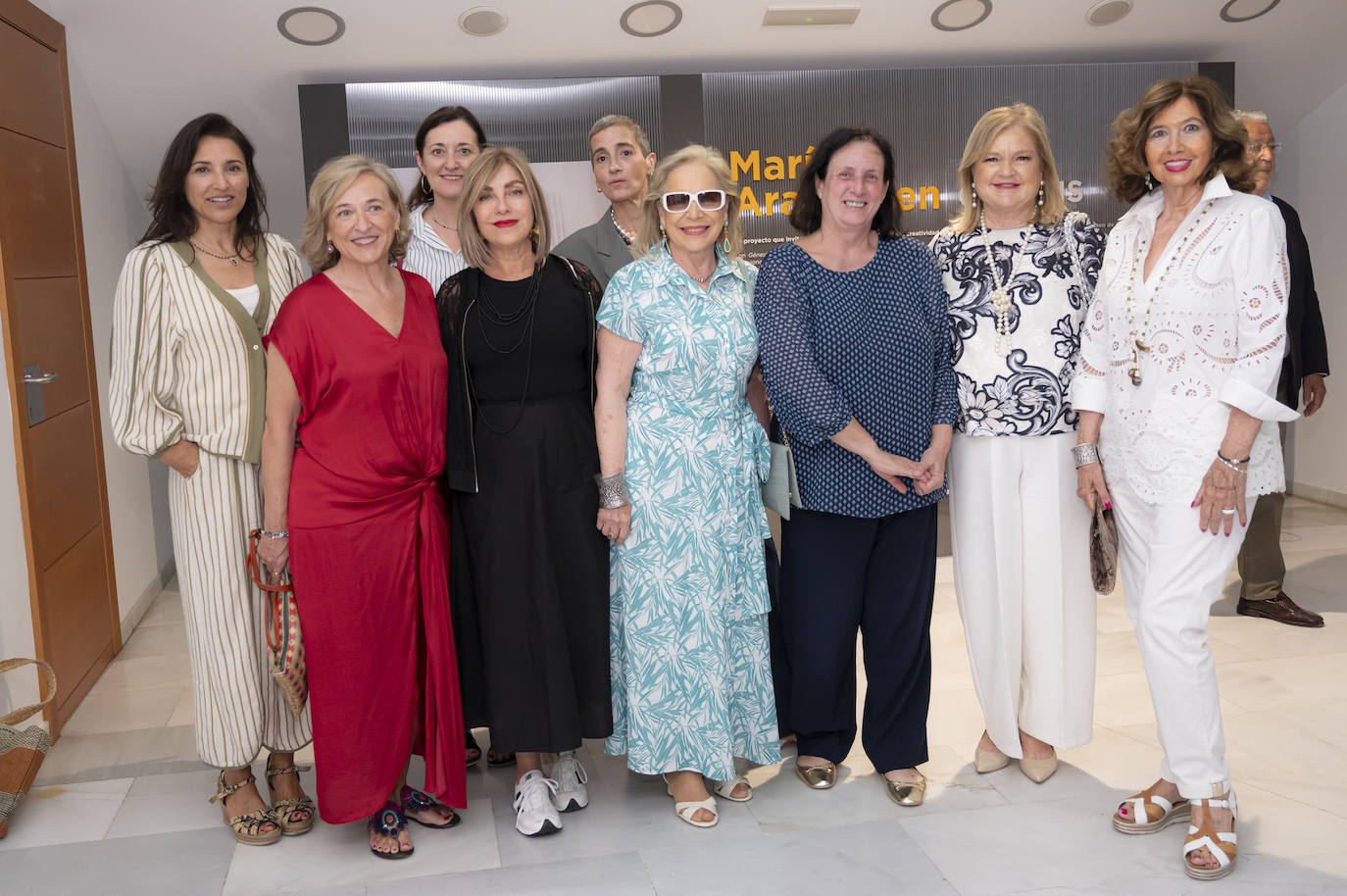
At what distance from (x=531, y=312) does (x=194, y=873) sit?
5.47 ft

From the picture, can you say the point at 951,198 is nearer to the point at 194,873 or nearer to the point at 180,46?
the point at 180,46

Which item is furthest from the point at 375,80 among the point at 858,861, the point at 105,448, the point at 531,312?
the point at 858,861

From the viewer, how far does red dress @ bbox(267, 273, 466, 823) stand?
2791 millimetres

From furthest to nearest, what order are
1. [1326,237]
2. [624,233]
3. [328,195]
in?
[1326,237], [624,233], [328,195]

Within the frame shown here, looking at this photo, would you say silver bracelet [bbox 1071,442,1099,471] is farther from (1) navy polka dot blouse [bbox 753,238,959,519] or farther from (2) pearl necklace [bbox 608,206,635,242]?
(2) pearl necklace [bbox 608,206,635,242]

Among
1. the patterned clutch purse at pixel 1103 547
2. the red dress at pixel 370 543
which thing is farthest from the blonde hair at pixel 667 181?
the patterned clutch purse at pixel 1103 547

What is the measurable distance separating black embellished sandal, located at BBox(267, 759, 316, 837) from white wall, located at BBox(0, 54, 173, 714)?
1124mm

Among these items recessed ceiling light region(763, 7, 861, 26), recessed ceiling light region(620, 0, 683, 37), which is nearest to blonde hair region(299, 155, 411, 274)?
recessed ceiling light region(620, 0, 683, 37)

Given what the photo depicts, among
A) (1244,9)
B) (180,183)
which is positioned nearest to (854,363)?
(180,183)

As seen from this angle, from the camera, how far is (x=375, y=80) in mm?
5504

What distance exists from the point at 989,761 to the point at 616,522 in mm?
1339

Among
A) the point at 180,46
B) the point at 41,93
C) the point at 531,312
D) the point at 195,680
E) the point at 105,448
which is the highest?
the point at 180,46

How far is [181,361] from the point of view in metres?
2.94

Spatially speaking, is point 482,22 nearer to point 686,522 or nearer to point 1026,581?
point 686,522
